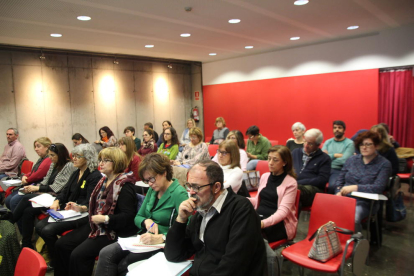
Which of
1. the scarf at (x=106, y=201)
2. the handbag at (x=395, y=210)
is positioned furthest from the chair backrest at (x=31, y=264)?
the handbag at (x=395, y=210)

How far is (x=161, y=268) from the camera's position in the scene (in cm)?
193

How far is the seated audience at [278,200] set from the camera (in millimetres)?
2717

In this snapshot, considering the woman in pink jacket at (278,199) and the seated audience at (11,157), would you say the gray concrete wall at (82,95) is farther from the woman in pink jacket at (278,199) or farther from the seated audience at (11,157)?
the woman in pink jacket at (278,199)

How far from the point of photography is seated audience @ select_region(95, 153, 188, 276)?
2432 mm

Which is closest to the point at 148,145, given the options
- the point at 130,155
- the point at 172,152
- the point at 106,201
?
the point at 172,152

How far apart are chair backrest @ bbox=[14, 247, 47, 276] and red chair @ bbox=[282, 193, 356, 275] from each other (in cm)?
181

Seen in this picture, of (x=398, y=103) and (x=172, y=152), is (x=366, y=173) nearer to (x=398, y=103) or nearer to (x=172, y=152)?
(x=172, y=152)

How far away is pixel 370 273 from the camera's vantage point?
125 inches

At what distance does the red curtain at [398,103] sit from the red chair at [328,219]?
5154 millimetres

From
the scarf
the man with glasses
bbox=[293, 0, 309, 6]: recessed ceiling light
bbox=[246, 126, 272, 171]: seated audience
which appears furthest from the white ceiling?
the man with glasses

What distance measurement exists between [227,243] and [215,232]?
0.37 ft

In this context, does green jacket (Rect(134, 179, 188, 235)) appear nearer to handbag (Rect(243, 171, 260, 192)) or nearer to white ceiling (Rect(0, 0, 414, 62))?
handbag (Rect(243, 171, 260, 192))

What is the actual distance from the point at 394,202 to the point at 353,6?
304 cm

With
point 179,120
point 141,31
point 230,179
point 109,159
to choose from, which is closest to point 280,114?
point 179,120
